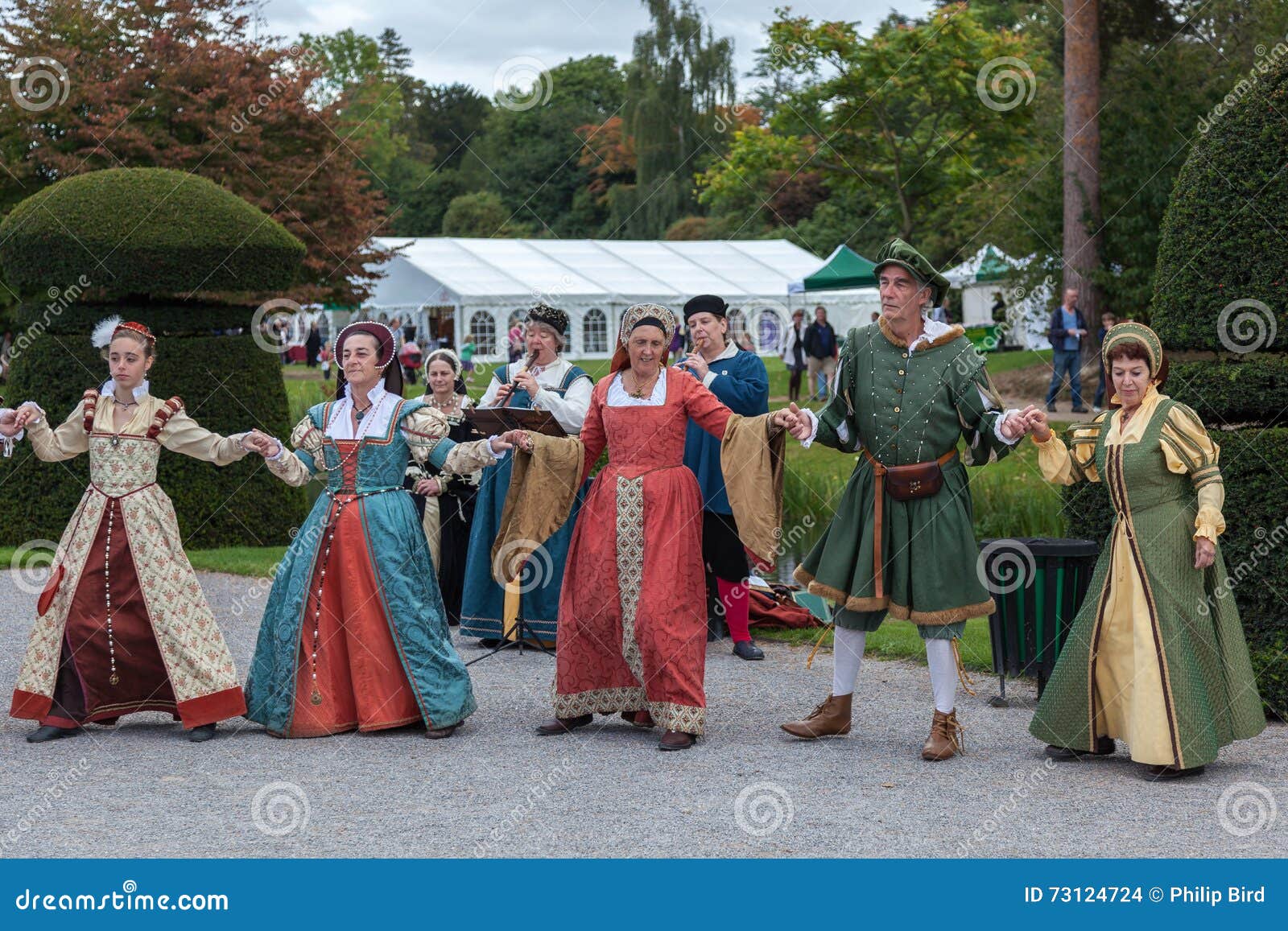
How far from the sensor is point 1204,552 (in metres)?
5.25

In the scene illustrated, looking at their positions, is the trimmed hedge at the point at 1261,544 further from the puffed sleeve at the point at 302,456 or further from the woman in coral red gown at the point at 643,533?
the puffed sleeve at the point at 302,456

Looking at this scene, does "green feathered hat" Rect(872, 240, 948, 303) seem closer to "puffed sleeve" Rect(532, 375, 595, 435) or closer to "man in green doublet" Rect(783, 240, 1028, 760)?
"man in green doublet" Rect(783, 240, 1028, 760)

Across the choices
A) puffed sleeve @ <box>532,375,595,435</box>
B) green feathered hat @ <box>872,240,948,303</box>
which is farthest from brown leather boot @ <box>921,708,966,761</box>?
puffed sleeve @ <box>532,375,595,435</box>

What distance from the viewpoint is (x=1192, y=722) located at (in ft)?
17.3

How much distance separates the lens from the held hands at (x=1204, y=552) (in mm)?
5234

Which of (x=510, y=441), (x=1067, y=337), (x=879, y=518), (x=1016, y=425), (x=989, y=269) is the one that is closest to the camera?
(x=1016, y=425)

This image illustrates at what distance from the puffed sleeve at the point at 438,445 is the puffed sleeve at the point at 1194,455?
2.67 meters

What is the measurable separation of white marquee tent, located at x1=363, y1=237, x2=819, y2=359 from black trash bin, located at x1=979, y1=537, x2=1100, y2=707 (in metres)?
27.3

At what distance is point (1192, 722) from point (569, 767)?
7.47 feet

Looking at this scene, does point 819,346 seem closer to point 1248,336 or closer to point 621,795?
point 1248,336

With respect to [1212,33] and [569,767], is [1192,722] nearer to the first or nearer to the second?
[569,767]

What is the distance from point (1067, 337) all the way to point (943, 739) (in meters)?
13.3

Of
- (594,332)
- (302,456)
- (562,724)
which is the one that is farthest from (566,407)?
(594,332)

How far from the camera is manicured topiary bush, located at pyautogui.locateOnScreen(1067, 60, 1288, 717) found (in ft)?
20.2
